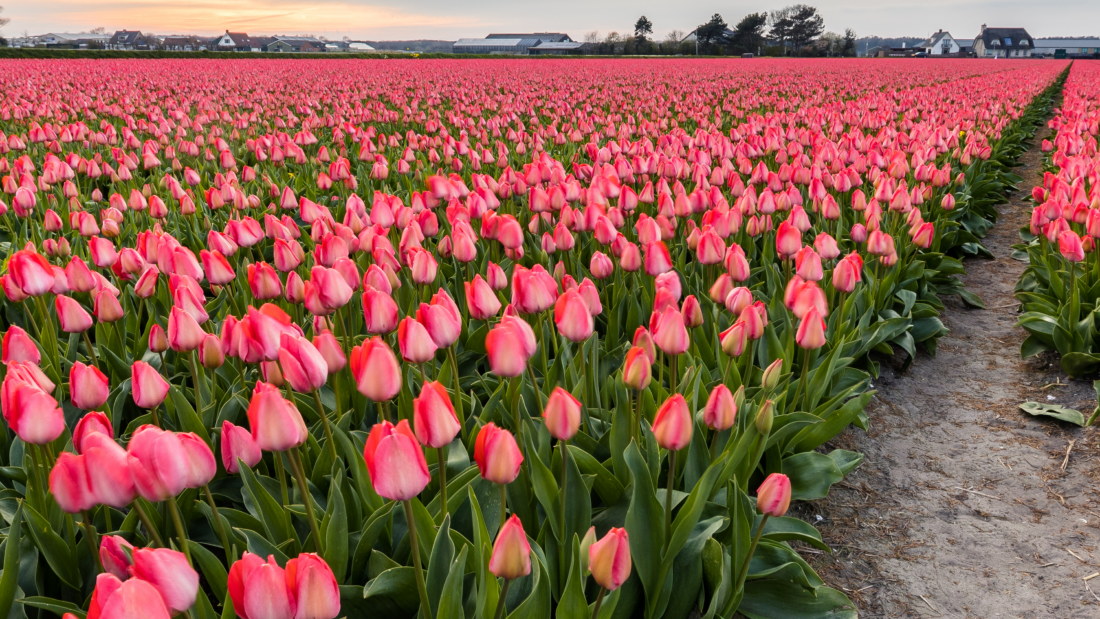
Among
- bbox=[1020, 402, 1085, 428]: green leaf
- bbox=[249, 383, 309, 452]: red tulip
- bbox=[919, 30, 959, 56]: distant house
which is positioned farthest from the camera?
bbox=[919, 30, 959, 56]: distant house

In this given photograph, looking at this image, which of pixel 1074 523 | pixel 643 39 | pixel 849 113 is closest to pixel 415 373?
pixel 1074 523

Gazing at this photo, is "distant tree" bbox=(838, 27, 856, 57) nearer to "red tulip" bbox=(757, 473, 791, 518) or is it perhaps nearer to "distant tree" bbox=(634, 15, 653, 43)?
"distant tree" bbox=(634, 15, 653, 43)

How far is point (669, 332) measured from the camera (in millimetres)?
2018

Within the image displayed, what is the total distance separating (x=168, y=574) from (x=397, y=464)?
0.38 meters

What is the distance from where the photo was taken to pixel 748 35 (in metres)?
84.6

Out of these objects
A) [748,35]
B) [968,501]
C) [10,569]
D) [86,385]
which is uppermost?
[748,35]

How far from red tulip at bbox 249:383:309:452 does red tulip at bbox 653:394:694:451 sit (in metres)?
0.78

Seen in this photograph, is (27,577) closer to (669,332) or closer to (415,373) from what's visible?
(415,373)

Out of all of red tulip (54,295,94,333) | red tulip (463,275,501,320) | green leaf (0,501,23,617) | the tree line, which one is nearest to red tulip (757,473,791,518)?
red tulip (463,275,501,320)

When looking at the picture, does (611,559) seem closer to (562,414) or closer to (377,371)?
(562,414)

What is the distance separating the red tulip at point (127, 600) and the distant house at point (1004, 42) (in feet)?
409

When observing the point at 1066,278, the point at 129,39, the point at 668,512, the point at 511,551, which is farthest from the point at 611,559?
the point at 129,39

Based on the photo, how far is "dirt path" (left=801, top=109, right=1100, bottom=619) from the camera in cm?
241

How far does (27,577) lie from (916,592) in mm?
2605
